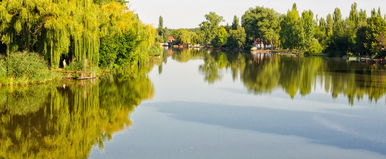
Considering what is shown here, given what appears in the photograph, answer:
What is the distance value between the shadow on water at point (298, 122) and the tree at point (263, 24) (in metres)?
91.3

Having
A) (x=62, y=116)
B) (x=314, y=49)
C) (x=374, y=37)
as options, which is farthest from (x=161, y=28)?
(x=62, y=116)

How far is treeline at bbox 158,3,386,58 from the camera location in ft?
235

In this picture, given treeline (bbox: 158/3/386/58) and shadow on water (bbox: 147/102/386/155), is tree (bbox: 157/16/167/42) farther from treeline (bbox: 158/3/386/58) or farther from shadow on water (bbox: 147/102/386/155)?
shadow on water (bbox: 147/102/386/155)

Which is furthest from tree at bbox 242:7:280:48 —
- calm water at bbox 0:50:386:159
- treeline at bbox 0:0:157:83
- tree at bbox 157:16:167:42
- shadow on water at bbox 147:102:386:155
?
shadow on water at bbox 147:102:386:155

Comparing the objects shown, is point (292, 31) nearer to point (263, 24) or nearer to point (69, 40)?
point (263, 24)

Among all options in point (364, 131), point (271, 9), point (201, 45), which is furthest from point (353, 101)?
point (201, 45)

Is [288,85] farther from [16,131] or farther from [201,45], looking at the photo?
[201,45]

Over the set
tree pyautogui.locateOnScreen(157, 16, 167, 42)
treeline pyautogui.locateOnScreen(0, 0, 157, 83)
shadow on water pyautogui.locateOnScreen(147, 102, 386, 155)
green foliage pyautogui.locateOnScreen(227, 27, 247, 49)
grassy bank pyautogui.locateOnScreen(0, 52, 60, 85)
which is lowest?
shadow on water pyautogui.locateOnScreen(147, 102, 386, 155)

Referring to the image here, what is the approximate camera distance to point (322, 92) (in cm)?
2972

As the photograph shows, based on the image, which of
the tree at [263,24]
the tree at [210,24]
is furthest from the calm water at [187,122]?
the tree at [210,24]

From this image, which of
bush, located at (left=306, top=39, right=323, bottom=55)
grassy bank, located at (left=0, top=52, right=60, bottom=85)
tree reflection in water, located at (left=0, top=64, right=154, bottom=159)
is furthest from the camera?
bush, located at (left=306, top=39, right=323, bottom=55)

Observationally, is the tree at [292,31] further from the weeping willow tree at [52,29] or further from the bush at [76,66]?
the bush at [76,66]

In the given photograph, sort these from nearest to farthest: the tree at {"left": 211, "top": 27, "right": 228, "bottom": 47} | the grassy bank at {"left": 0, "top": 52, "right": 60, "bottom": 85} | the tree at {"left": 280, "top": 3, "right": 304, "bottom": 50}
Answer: the grassy bank at {"left": 0, "top": 52, "right": 60, "bottom": 85}
the tree at {"left": 280, "top": 3, "right": 304, "bottom": 50}
the tree at {"left": 211, "top": 27, "right": 228, "bottom": 47}

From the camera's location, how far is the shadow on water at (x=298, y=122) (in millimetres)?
16141
